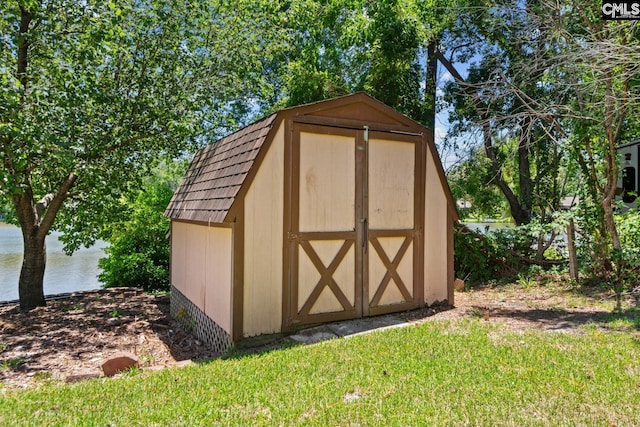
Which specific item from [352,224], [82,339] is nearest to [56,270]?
[82,339]

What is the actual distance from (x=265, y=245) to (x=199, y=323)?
1.97 metres

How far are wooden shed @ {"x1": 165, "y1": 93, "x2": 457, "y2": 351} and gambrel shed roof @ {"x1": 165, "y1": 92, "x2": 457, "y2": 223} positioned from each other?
0.02 meters

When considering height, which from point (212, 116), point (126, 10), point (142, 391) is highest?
point (126, 10)

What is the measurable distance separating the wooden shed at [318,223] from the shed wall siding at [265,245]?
0.04ft

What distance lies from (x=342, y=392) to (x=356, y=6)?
1162 centimetres

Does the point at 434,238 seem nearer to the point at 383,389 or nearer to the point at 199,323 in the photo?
the point at 383,389

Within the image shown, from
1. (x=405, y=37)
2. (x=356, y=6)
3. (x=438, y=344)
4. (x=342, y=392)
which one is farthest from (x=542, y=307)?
(x=356, y=6)

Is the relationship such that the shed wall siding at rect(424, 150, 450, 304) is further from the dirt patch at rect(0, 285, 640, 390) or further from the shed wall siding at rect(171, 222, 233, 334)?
the shed wall siding at rect(171, 222, 233, 334)

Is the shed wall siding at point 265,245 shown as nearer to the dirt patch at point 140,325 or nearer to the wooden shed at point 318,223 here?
the wooden shed at point 318,223

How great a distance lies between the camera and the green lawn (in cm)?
302

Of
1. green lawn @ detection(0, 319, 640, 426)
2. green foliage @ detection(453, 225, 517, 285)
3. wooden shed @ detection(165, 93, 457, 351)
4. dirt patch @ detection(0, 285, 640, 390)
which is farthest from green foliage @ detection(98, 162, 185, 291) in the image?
green foliage @ detection(453, 225, 517, 285)

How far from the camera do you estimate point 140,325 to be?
7039 millimetres

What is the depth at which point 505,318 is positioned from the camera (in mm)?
5758

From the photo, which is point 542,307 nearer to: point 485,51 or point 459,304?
point 459,304
